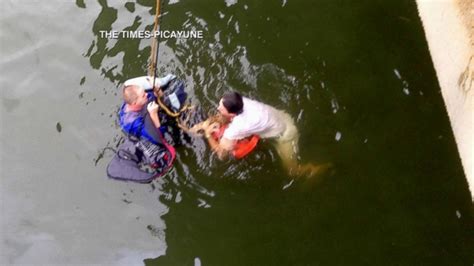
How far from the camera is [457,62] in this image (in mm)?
6719

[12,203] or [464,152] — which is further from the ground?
[12,203]

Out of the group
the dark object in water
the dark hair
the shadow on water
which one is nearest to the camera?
the dark hair

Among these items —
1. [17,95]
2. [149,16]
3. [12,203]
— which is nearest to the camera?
[12,203]

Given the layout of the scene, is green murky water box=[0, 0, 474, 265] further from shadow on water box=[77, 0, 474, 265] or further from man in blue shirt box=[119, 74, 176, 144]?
man in blue shirt box=[119, 74, 176, 144]

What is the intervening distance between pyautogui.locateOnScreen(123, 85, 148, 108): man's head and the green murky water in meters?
0.99

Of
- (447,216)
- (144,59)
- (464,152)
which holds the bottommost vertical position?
(447,216)

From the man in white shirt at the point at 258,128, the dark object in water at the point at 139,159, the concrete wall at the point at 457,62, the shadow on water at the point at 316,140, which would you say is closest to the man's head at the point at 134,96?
the dark object in water at the point at 139,159

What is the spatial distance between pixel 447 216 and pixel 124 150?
379 centimetres

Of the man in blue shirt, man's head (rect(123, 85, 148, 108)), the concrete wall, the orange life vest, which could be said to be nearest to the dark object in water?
the man in blue shirt

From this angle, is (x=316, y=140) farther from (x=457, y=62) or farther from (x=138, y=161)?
(x=138, y=161)

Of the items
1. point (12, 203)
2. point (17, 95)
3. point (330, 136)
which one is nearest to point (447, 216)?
point (330, 136)

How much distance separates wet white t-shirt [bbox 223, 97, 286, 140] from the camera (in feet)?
20.4

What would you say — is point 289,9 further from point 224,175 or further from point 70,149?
point 70,149

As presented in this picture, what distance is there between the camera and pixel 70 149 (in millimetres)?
7180
